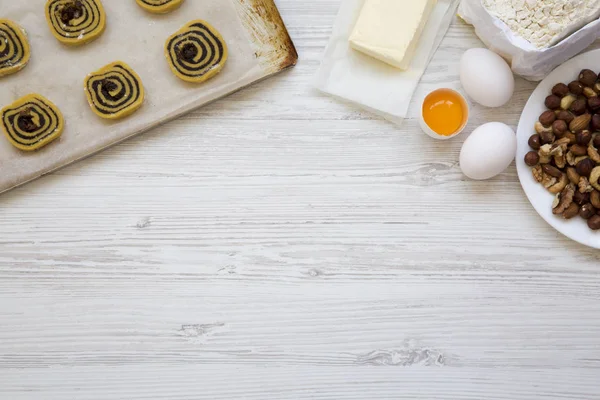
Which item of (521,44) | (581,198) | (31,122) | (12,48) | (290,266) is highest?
(521,44)

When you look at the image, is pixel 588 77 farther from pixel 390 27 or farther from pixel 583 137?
pixel 390 27

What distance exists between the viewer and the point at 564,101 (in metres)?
1.15

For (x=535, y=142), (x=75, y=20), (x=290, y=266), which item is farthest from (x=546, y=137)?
(x=75, y=20)

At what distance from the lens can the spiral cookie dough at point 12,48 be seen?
119 cm

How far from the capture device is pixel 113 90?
1.19 meters

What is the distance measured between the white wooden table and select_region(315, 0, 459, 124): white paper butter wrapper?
0.09ft

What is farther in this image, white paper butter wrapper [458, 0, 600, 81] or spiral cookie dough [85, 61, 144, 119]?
spiral cookie dough [85, 61, 144, 119]

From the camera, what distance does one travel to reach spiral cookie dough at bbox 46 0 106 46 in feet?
3.90

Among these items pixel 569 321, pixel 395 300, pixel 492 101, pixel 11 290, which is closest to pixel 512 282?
pixel 569 321

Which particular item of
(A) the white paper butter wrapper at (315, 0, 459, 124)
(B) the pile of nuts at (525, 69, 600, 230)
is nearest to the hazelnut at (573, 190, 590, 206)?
(B) the pile of nuts at (525, 69, 600, 230)

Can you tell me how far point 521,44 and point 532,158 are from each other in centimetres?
22

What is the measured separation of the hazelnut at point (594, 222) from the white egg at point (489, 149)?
195 mm

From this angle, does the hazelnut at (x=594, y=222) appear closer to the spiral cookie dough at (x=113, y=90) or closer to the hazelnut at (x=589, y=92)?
the hazelnut at (x=589, y=92)

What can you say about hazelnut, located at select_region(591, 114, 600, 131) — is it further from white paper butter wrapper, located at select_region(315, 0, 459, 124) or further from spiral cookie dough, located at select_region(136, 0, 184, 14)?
spiral cookie dough, located at select_region(136, 0, 184, 14)
